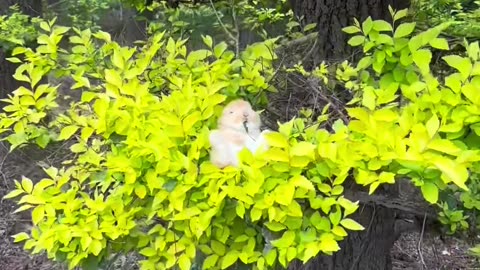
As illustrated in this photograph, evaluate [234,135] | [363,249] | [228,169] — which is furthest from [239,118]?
[363,249]

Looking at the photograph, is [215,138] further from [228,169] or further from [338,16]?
[338,16]

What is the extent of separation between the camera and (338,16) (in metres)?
2.41

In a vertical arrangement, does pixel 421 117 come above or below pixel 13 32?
above

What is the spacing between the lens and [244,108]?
4.87 ft

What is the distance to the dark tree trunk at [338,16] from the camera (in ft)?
7.83

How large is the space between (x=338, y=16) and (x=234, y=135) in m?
1.18

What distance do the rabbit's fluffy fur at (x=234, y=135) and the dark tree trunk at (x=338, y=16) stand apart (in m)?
0.95

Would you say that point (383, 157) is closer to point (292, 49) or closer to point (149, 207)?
point (149, 207)

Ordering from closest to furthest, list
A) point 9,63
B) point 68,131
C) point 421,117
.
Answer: point 421,117, point 68,131, point 9,63

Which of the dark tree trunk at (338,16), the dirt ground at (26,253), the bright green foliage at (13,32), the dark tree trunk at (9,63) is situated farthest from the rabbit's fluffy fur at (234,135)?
the dark tree trunk at (9,63)

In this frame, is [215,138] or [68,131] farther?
[68,131]

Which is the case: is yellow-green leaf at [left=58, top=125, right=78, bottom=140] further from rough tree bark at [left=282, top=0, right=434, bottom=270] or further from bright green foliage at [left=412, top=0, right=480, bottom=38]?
bright green foliage at [left=412, top=0, right=480, bottom=38]

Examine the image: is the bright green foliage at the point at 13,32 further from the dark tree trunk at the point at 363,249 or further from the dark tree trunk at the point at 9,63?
the dark tree trunk at the point at 363,249

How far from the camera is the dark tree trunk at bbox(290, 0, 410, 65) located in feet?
7.83
